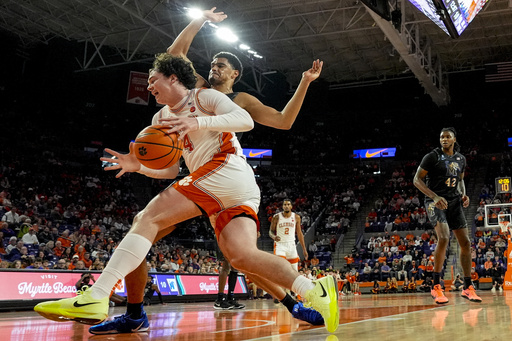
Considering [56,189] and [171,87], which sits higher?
[56,189]

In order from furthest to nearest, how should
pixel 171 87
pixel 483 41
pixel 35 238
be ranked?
pixel 483 41 → pixel 35 238 → pixel 171 87

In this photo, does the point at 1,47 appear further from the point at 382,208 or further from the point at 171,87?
the point at 171,87

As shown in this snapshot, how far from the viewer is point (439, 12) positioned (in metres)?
9.12

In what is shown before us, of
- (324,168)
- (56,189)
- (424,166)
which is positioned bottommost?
(424,166)

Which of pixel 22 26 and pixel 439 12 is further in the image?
pixel 22 26

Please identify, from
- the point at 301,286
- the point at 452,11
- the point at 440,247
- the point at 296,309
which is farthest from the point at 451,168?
the point at 452,11

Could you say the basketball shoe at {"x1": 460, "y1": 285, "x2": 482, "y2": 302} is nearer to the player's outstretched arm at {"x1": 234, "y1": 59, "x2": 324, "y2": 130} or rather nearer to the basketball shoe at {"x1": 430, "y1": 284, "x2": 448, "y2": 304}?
the basketball shoe at {"x1": 430, "y1": 284, "x2": 448, "y2": 304}

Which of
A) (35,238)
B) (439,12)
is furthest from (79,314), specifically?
(35,238)

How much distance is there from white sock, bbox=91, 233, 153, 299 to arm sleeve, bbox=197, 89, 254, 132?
27.6 inches

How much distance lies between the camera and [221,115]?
2.83 metres

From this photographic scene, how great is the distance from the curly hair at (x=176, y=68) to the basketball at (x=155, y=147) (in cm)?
43

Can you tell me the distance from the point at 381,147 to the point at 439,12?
19107 millimetres

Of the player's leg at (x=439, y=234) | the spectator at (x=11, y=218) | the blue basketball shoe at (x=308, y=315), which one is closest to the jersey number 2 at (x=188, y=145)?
the blue basketball shoe at (x=308, y=315)

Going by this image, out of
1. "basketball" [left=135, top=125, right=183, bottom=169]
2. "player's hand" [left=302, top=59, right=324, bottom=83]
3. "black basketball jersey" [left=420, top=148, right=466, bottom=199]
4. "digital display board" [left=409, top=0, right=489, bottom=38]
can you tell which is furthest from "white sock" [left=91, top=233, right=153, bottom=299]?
"digital display board" [left=409, top=0, right=489, bottom=38]
